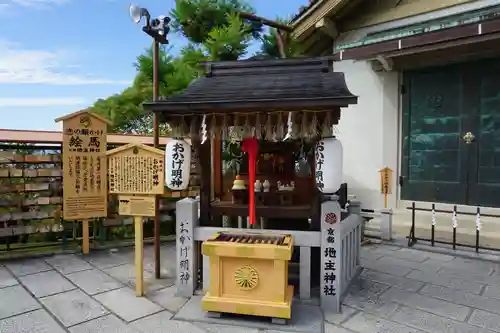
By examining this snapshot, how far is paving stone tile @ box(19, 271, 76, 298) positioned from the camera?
4699 millimetres

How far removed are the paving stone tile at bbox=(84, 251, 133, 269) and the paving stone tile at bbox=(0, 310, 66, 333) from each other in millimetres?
1783

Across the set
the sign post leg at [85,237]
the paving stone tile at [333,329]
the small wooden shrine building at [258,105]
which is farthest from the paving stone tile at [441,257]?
the sign post leg at [85,237]

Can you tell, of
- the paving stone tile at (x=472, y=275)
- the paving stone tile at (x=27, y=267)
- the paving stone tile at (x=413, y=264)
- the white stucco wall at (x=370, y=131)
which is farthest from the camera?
the white stucco wall at (x=370, y=131)

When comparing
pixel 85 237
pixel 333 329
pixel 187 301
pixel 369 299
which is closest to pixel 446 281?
pixel 369 299

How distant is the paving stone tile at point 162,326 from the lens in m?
3.67

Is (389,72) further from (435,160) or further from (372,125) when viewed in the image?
(435,160)

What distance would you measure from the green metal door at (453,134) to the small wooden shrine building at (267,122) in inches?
160

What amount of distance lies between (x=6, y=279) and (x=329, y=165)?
195 inches

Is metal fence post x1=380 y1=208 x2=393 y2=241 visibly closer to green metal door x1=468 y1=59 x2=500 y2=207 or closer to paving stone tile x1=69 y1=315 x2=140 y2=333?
green metal door x1=468 y1=59 x2=500 y2=207

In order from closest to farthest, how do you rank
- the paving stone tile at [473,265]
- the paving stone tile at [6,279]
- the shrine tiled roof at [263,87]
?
the shrine tiled roof at [263,87] < the paving stone tile at [6,279] < the paving stone tile at [473,265]

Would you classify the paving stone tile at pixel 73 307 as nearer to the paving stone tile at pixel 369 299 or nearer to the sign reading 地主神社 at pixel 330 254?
the sign reading 地主神社 at pixel 330 254

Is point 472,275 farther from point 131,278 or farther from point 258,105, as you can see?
point 131,278

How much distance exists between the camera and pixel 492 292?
481 centimetres

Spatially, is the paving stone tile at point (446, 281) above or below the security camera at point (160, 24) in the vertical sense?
below
